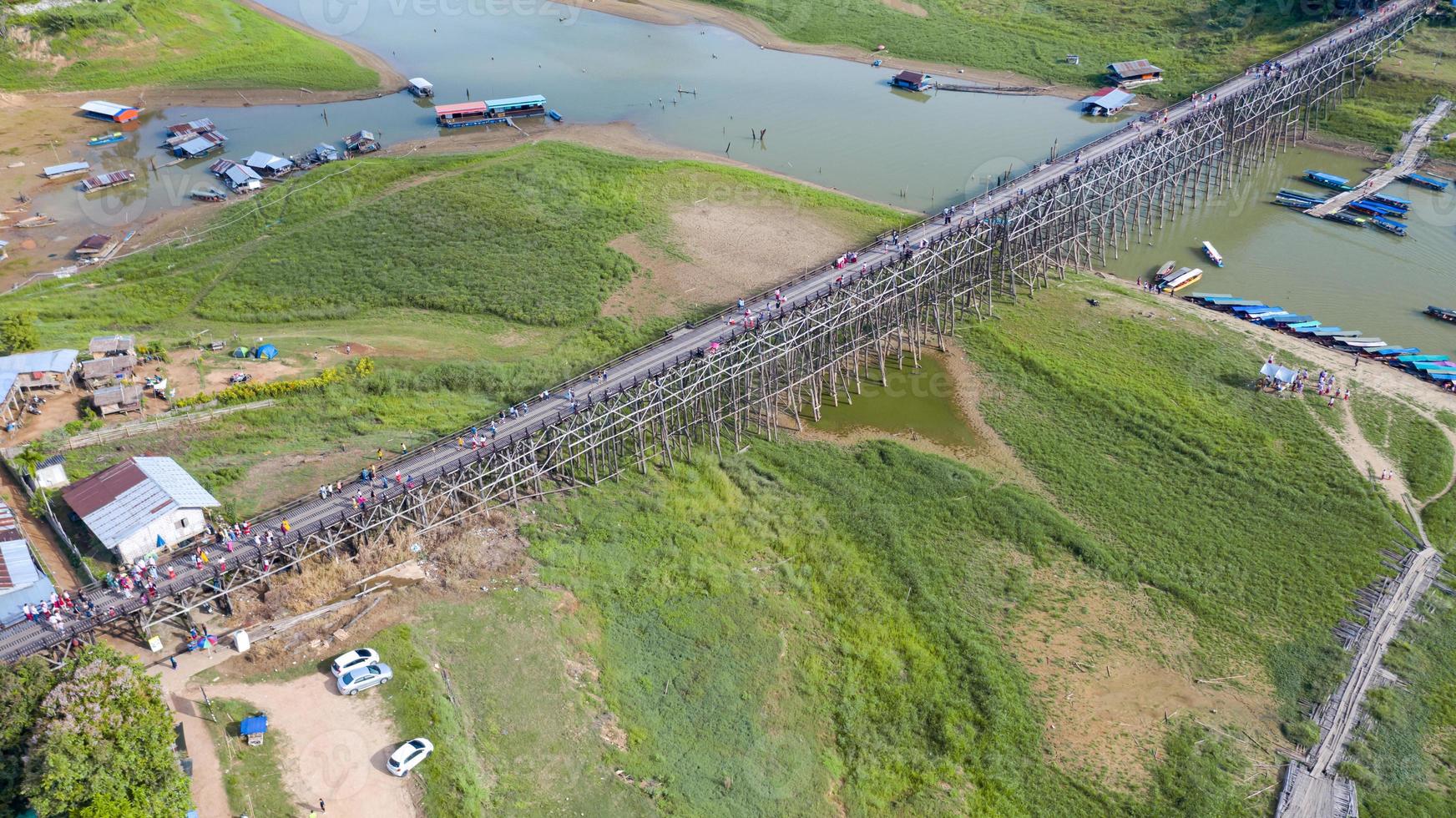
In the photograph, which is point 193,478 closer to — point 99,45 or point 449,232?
point 449,232

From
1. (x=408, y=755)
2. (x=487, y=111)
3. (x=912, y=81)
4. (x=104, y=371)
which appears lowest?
(x=408, y=755)

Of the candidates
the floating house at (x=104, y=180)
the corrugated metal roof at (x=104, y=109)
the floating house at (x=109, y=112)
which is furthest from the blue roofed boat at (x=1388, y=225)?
the corrugated metal roof at (x=104, y=109)

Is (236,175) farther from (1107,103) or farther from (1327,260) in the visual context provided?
(1327,260)

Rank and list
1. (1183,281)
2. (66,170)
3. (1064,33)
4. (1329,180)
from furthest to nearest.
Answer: (1064,33), (66,170), (1329,180), (1183,281)

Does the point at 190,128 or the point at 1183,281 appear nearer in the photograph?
the point at 1183,281

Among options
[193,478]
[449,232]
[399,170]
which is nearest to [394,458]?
[193,478]

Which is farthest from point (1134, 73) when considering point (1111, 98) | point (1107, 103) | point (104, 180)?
point (104, 180)

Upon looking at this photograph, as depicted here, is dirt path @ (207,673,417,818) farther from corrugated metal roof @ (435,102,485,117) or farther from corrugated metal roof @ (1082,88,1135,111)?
corrugated metal roof @ (1082,88,1135,111)
